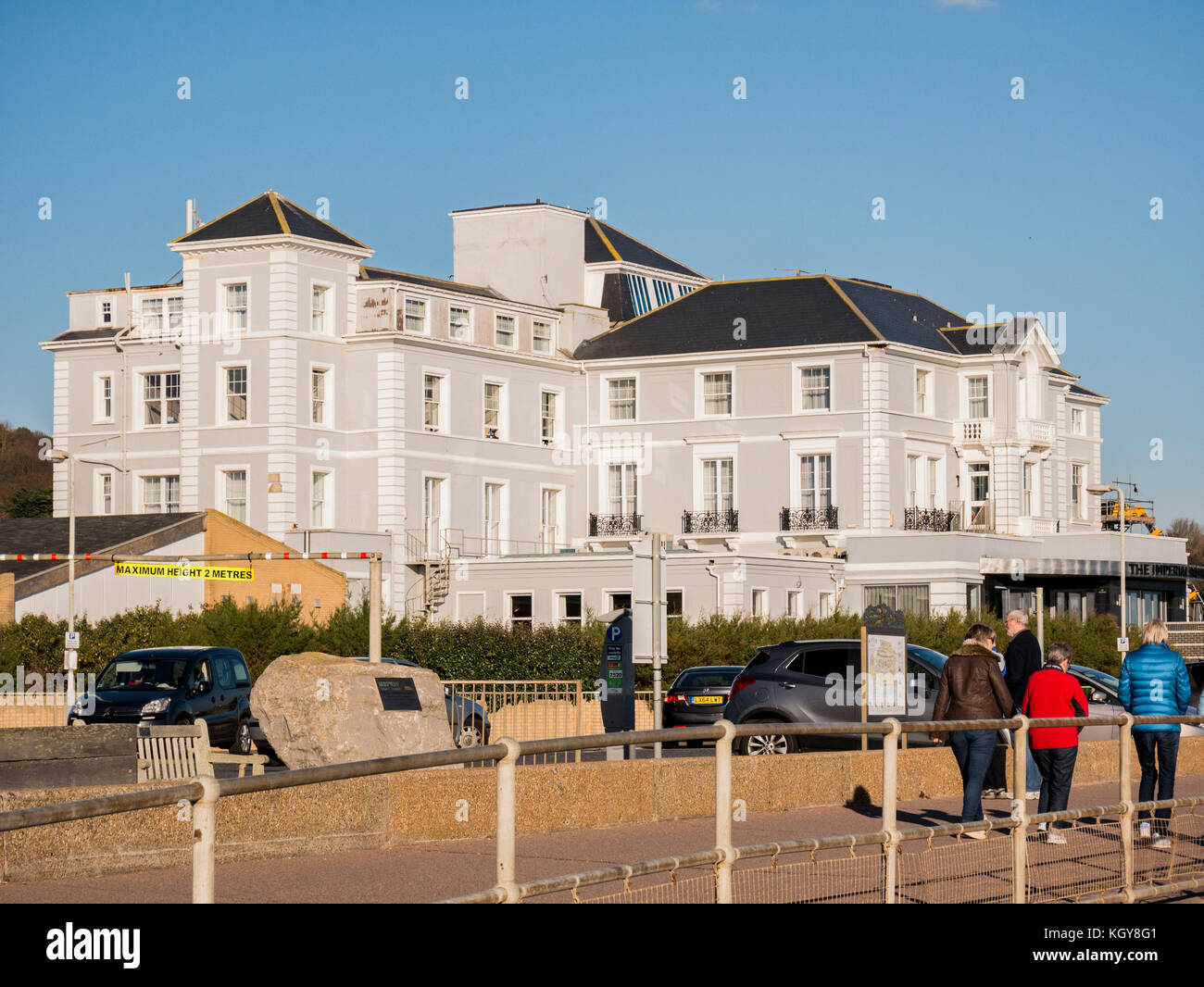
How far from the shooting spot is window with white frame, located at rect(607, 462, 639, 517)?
70.3 metres

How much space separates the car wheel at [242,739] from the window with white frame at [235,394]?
3799cm

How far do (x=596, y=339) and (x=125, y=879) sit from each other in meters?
62.2

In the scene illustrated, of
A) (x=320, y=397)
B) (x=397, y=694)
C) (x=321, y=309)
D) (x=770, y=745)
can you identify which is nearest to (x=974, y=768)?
(x=397, y=694)

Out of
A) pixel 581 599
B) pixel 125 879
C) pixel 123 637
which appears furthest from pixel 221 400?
pixel 125 879

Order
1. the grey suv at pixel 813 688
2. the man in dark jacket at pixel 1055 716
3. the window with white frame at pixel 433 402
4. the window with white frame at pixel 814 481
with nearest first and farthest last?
1. the man in dark jacket at pixel 1055 716
2. the grey suv at pixel 813 688
3. the window with white frame at pixel 433 402
4. the window with white frame at pixel 814 481

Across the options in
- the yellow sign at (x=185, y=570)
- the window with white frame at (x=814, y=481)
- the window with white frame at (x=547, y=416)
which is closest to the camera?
the yellow sign at (x=185, y=570)

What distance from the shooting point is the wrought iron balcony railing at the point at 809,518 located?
218 feet

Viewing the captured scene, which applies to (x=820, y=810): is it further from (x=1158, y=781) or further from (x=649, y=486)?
(x=649, y=486)

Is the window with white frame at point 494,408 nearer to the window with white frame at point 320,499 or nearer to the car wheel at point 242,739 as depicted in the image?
the window with white frame at point 320,499

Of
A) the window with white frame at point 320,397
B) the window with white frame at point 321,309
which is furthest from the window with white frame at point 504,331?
the window with white frame at point 320,397

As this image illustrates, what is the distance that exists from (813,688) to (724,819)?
47.8 feet

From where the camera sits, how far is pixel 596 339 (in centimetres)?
7300

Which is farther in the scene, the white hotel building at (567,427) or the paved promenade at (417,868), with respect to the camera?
the white hotel building at (567,427)
